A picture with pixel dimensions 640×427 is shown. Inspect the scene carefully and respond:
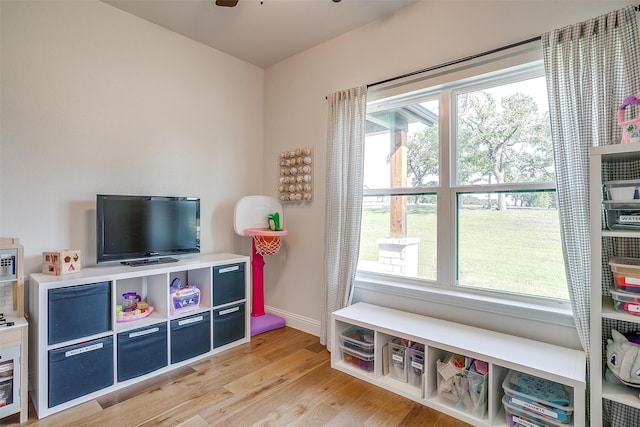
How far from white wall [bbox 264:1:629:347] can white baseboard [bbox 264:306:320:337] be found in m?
0.04

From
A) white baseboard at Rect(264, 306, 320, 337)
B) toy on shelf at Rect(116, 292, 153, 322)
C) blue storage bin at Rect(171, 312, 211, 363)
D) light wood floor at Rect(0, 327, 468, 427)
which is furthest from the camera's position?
white baseboard at Rect(264, 306, 320, 337)

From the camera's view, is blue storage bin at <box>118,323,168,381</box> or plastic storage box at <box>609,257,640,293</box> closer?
plastic storage box at <box>609,257,640,293</box>

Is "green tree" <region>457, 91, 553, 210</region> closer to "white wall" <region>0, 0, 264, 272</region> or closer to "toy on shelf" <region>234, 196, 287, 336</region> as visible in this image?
"toy on shelf" <region>234, 196, 287, 336</region>

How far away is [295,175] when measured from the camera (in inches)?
123

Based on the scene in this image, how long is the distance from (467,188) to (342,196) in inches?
36.9

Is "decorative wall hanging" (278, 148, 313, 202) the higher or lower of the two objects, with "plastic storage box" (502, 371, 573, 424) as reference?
higher

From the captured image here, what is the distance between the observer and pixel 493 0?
2010 mm

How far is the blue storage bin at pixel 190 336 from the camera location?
2.33 metres

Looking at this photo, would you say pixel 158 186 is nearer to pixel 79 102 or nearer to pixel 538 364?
pixel 79 102

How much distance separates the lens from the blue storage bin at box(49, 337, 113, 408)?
181 cm

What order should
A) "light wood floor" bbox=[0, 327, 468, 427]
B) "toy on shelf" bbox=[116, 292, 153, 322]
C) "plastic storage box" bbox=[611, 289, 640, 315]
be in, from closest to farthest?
"plastic storage box" bbox=[611, 289, 640, 315] < "light wood floor" bbox=[0, 327, 468, 427] < "toy on shelf" bbox=[116, 292, 153, 322]

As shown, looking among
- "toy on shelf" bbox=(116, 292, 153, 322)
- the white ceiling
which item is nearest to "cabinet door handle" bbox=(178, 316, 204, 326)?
"toy on shelf" bbox=(116, 292, 153, 322)

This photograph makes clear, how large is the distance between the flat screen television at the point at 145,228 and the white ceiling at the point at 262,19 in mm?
1445

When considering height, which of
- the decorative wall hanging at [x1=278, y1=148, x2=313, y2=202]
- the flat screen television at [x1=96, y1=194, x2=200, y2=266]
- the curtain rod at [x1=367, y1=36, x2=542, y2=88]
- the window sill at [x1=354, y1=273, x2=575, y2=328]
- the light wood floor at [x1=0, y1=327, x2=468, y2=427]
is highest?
the curtain rod at [x1=367, y1=36, x2=542, y2=88]
